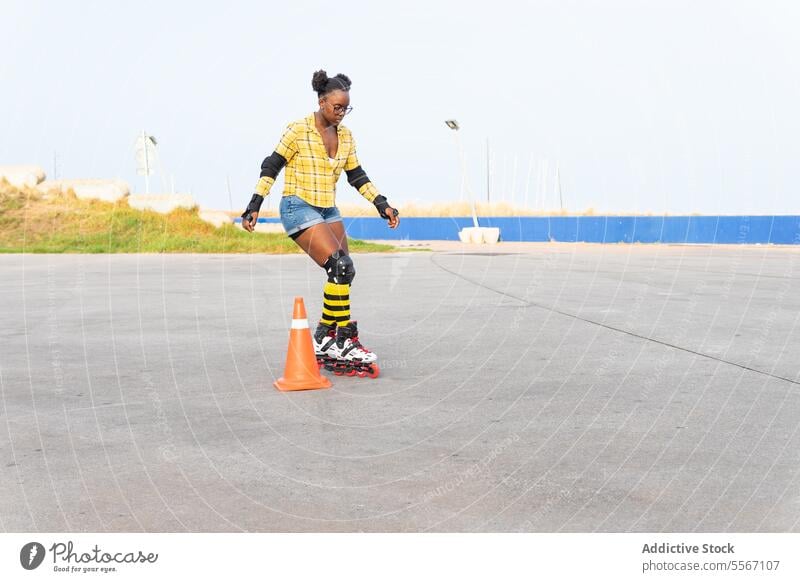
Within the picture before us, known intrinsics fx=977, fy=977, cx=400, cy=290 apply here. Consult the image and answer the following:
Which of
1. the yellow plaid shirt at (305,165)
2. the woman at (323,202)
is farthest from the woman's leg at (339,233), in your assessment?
the yellow plaid shirt at (305,165)

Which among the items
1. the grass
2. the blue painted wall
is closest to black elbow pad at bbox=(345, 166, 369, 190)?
the grass

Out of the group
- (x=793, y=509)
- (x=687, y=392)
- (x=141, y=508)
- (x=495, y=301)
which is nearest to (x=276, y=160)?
(x=687, y=392)

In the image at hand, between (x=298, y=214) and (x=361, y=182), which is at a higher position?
(x=361, y=182)

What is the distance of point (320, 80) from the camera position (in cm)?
702

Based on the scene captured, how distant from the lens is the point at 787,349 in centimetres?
824

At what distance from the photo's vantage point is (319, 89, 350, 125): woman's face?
700cm

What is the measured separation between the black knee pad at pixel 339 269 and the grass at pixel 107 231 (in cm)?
2502

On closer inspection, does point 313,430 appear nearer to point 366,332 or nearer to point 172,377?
point 172,377

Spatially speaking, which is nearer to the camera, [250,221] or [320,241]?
[250,221]

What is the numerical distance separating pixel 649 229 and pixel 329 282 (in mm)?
41710

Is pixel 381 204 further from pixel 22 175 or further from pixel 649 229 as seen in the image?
pixel 649 229

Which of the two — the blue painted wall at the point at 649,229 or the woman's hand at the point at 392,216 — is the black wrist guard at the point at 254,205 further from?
the blue painted wall at the point at 649,229

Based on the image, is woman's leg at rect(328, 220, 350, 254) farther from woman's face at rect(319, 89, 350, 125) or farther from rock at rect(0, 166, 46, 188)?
rock at rect(0, 166, 46, 188)

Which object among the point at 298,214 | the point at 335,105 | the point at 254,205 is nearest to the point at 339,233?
the point at 298,214
